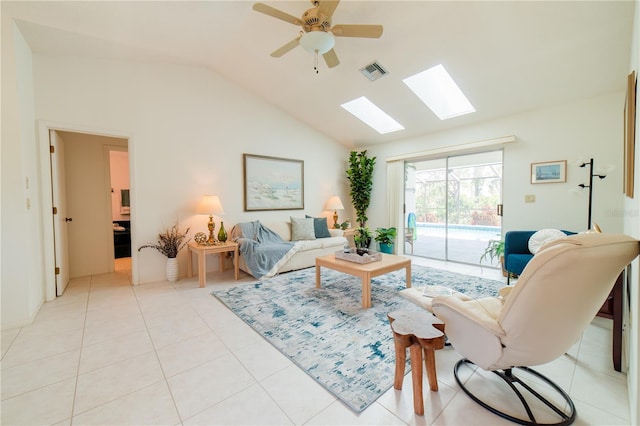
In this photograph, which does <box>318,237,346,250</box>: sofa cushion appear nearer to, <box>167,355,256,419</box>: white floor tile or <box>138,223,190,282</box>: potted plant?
<box>138,223,190,282</box>: potted plant

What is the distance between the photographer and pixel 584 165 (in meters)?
3.42

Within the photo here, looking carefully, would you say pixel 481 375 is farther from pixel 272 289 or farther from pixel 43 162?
pixel 43 162

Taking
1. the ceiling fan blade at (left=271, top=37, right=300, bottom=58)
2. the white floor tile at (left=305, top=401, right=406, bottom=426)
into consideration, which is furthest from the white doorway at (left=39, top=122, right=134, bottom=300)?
the white floor tile at (left=305, top=401, right=406, bottom=426)

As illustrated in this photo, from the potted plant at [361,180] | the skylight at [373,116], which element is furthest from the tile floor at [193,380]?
the potted plant at [361,180]

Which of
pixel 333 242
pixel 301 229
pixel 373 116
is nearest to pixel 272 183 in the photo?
pixel 301 229

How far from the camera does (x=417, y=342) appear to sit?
4.90 ft

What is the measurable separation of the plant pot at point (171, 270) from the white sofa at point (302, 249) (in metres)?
0.95

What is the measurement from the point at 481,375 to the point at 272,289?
2482 mm

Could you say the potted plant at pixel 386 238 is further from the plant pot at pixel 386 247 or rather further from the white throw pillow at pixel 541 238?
the white throw pillow at pixel 541 238

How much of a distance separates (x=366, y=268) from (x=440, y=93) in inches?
128

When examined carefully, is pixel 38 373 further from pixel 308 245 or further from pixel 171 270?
pixel 308 245

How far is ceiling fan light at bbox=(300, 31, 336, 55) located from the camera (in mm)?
2381

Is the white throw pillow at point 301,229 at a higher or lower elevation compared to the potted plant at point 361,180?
lower

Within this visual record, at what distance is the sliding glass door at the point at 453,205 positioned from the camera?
468 cm
